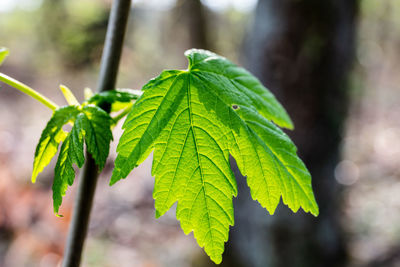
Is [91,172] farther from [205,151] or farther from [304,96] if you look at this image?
[304,96]

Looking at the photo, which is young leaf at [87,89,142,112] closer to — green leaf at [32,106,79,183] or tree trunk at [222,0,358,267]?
green leaf at [32,106,79,183]

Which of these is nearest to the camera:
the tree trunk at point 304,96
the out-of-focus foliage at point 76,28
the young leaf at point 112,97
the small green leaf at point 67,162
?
the small green leaf at point 67,162

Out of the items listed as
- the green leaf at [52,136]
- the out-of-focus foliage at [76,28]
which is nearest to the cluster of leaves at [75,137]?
the green leaf at [52,136]

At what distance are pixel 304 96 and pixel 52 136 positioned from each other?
9.60ft

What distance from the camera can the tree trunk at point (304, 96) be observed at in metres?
3.22

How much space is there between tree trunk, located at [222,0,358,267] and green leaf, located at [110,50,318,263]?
2.64 meters

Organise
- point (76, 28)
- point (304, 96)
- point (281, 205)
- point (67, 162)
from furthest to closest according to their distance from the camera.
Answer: point (76, 28) → point (304, 96) → point (281, 205) → point (67, 162)

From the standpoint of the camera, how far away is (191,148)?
657mm

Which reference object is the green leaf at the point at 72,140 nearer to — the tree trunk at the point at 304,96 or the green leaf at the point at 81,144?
the green leaf at the point at 81,144

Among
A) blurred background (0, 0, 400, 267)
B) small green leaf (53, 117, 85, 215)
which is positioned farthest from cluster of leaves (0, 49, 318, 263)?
blurred background (0, 0, 400, 267)

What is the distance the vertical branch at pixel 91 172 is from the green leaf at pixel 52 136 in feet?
0.22

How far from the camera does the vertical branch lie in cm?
66

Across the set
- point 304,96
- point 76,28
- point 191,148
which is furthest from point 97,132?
point 76,28

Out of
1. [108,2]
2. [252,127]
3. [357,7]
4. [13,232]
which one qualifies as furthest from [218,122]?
[108,2]
